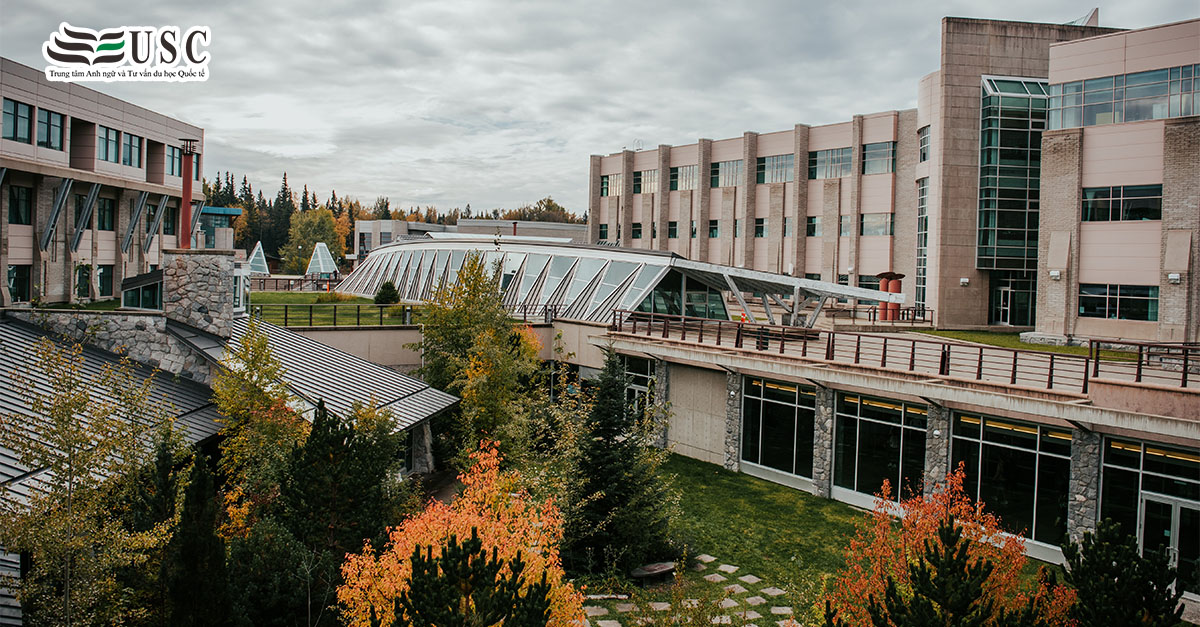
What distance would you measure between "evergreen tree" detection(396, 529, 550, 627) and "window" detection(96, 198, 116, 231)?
30.9 m

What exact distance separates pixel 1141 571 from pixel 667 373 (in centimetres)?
1821

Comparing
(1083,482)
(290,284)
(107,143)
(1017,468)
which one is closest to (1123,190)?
(1017,468)

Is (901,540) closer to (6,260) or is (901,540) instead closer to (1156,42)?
(6,260)

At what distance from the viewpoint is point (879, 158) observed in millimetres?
48781

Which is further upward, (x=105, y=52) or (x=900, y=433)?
(x=105, y=52)

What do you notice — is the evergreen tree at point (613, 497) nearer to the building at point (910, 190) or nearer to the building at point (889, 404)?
the building at point (889, 404)

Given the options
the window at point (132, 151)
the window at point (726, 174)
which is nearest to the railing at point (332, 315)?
the window at point (132, 151)

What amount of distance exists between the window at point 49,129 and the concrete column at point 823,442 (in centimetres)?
2988

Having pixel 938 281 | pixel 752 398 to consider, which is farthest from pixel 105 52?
pixel 938 281

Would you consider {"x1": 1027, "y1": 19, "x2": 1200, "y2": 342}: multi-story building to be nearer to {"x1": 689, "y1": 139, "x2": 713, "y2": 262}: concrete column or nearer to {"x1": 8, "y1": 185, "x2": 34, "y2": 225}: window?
{"x1": 689, "y1": 139, "x2": 713, "y2": 262}: concrete column

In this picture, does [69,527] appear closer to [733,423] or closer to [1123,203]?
[733,423]

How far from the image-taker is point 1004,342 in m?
33.9

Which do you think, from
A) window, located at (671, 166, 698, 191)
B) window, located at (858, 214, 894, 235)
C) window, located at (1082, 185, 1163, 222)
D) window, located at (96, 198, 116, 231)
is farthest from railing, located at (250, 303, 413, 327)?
window, located at (671, 166, 698, 191)

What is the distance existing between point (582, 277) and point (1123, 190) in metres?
23.1
